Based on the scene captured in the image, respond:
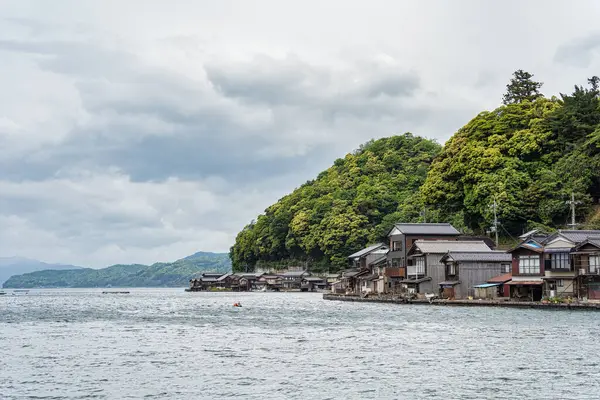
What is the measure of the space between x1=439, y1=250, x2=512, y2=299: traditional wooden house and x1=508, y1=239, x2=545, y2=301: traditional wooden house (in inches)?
201

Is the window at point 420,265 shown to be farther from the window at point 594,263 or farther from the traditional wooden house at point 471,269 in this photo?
the window at point 594,263

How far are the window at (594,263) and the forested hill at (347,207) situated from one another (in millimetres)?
58328

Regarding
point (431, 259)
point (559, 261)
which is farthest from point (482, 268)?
point (559, 261)

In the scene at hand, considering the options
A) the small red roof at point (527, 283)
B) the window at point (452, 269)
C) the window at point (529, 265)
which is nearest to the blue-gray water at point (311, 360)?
the small red roof at point (527, 283)

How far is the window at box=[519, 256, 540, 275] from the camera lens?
59.9 m

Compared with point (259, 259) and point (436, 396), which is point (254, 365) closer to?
point (436, 396)

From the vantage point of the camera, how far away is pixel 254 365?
1080 inches

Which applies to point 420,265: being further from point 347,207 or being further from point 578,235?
point 347,207

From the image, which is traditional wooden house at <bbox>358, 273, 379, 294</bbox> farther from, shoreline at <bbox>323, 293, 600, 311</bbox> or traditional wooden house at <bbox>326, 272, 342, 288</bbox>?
traditional wooden house at <bbox>326, 272, 342, 288</bbox>

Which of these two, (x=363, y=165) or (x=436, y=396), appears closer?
(x=436, y=396)

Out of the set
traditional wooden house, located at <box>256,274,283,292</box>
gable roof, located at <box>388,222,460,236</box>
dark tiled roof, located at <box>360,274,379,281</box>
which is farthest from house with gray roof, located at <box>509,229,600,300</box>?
traditional wooden house, located at <box>256,274,283,292</box>

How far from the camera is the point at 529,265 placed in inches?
2382

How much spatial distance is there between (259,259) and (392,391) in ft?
509

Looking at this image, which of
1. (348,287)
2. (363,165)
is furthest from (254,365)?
(363,165)
